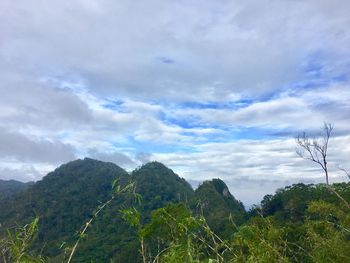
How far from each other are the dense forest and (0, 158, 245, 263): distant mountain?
24 cm

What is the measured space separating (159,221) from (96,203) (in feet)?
312

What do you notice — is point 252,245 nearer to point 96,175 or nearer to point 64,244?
point 64,244

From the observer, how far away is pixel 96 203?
95312mm

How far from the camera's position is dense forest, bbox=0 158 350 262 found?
267cm

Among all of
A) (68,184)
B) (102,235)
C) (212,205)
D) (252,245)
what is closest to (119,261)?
(102,235)

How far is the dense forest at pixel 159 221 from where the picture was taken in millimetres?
2672

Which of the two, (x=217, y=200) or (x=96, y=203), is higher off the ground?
(x=96, y=203)

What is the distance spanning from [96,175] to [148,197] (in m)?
31.9

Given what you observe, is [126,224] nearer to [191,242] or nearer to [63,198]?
[63,198]

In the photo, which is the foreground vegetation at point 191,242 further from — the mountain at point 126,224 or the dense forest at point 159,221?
the mountain at point 126,224

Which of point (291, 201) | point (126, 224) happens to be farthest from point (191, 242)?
point (126, 224)

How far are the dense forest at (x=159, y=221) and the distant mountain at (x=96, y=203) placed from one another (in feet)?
0.78

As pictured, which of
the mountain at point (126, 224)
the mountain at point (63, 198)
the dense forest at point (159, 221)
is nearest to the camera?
the dense forest at point (159, 221)

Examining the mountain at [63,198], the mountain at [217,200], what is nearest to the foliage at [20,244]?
the mountain at [217,200]
